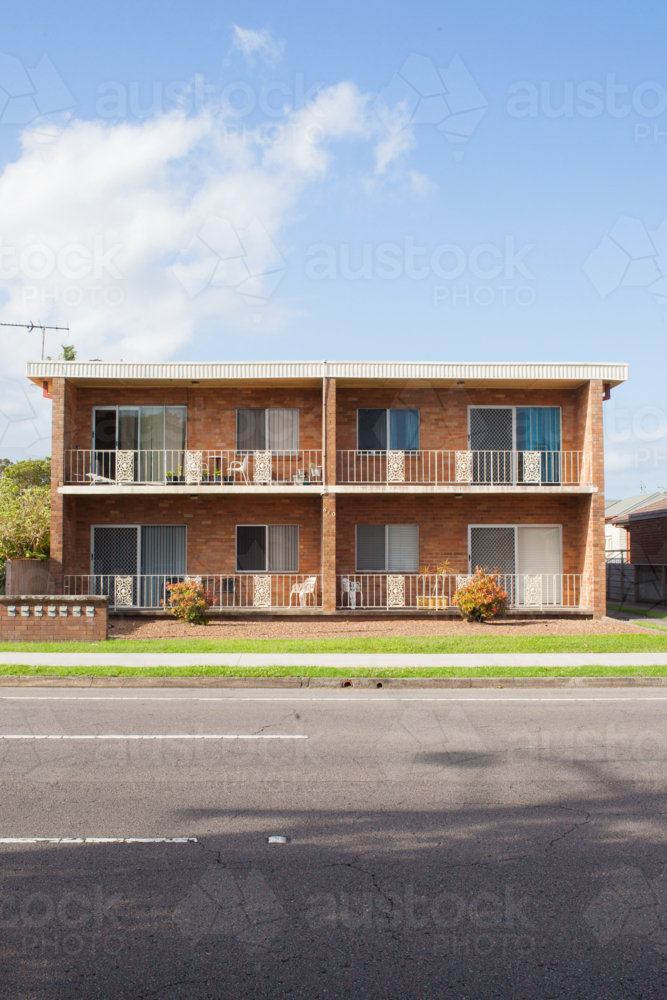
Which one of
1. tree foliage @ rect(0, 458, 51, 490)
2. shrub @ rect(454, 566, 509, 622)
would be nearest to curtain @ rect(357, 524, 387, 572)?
shrub @ rect(454, 566, 509, 622)

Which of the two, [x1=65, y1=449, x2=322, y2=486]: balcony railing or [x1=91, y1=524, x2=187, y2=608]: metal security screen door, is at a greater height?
[x1=65, y1=449, x2=322, y2=486]: balcony railing

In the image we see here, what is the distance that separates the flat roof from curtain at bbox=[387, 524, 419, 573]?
13.1 feet

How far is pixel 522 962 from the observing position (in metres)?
3.62

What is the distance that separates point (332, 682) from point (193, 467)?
9.59 m

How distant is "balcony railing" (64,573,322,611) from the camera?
64.2 feet

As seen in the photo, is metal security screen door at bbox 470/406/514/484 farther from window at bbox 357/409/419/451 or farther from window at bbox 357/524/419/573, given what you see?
window at bbox 357/524/419/573

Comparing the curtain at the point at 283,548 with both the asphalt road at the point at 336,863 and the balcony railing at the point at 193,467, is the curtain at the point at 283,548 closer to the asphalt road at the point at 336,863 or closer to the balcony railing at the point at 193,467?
the balcony railing at the point at 193,467

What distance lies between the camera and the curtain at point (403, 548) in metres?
20.5

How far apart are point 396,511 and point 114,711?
483 inches

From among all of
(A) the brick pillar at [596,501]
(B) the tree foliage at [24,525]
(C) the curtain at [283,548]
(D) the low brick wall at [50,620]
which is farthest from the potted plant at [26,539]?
(A) the brick pillar at [596,501]

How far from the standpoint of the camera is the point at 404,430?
67.4 ft

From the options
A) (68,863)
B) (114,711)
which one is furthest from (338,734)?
(68,863)

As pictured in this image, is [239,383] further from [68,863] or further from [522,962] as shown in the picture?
[522,962]

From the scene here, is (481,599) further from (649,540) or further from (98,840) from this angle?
(98,840)
